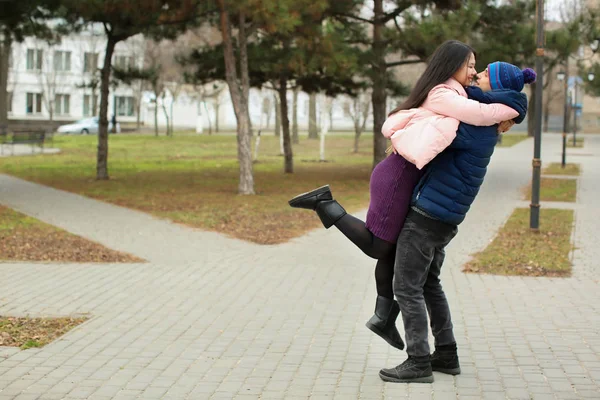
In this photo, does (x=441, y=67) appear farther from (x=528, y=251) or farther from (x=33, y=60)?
(x=33, y=60)

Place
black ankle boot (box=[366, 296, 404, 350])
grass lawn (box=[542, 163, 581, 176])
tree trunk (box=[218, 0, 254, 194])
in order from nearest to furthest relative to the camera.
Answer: black ankle boot (box=[366, 296, 404, 350]) < tree trunk (box=[218, 0, 254, 194]) < grass lawn (box=[542, 163, 581, 176])

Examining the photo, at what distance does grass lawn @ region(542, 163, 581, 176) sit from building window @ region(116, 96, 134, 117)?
183ft

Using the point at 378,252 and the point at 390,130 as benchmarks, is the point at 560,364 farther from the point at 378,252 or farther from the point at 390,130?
the point at 390,130

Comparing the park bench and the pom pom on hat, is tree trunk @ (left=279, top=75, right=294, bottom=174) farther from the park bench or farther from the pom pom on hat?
the pom pom on hat

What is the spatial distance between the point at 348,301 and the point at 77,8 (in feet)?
39.1

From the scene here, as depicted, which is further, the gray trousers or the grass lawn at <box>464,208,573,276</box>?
the grass lawn at <box>464,208,573,276</box>

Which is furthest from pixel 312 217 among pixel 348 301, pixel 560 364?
pixel 560 364

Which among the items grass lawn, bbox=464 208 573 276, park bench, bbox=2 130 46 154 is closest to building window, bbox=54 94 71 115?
park bench, bbox=2 130 46 154

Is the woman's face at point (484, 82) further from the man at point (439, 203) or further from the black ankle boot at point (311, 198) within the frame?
the black ankle boot at point (311, 198)

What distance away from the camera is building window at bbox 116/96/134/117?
8062 centimetres

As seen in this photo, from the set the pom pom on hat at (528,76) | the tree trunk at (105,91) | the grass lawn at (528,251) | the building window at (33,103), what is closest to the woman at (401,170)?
the pom pom on hat at (528,76)

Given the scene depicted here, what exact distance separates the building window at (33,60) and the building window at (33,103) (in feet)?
8.95

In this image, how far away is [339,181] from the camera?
23719 millimetres

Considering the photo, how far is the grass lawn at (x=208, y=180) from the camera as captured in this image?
47.3ft
